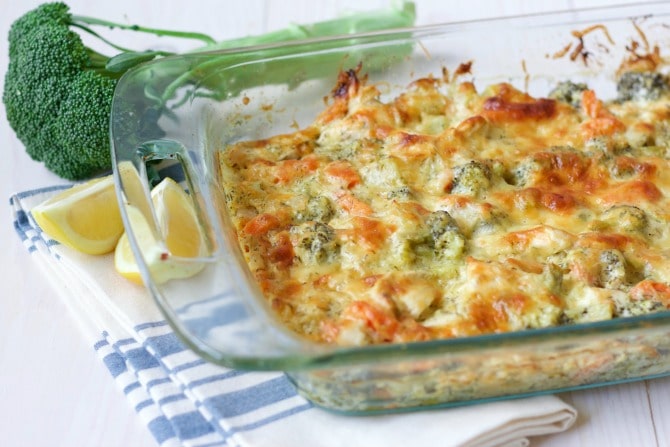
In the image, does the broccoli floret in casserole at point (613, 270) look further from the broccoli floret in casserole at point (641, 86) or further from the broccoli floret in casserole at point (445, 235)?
the broccoli floret in casserole at point (641, 86)

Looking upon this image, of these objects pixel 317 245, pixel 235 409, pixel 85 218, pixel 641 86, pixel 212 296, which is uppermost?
pixel 641 86

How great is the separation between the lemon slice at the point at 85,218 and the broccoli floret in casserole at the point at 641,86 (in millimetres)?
1795

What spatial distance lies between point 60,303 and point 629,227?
5.71 ft

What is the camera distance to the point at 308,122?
3.27 metres

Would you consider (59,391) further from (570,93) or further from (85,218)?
(570,93)

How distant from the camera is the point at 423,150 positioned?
2859 mm

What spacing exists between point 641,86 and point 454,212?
41.3 inches

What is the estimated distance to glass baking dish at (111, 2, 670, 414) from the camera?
6.89 feet

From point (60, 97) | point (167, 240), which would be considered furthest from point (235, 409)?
point (60, 97)

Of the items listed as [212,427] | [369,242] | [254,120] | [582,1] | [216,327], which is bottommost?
[212,427]

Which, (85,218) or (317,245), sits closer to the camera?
(317,245)

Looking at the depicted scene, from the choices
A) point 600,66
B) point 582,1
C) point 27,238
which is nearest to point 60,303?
point 27,238

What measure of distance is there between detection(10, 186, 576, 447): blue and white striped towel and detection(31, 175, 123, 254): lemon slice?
0.59 ft

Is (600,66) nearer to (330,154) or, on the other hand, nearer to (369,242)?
(330,154)
